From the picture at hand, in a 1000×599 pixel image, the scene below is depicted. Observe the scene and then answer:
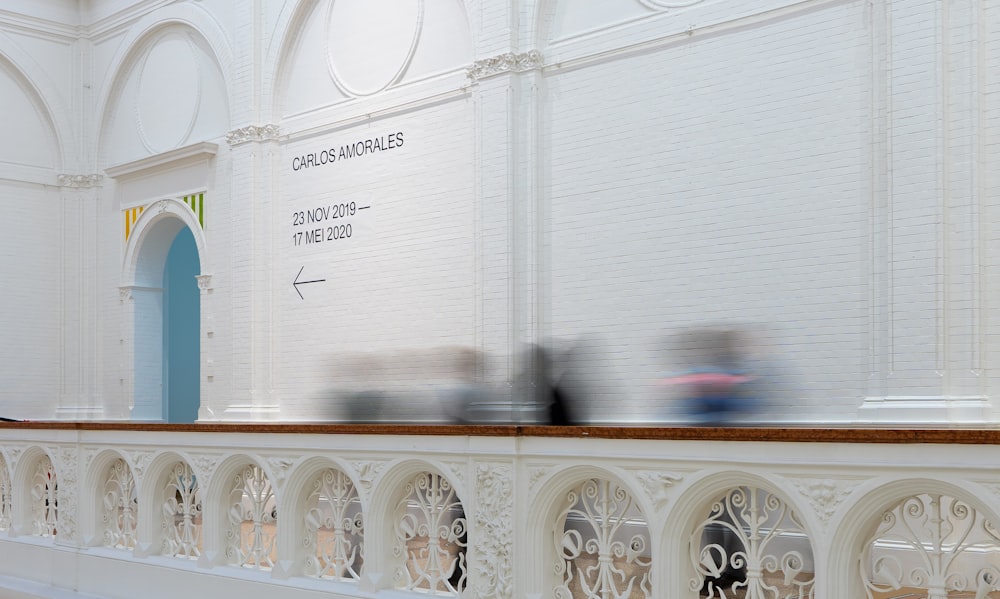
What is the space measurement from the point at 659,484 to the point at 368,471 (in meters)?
2.32

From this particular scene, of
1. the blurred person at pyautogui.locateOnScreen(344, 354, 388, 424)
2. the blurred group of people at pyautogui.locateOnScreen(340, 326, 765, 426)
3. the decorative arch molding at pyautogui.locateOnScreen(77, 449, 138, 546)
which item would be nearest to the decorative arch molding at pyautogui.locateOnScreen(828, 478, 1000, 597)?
the blurred group of people at pyautogui.locateOnScreen(340, 326, 765, 426)

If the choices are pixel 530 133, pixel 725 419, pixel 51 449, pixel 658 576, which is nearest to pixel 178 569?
pixel 51 449

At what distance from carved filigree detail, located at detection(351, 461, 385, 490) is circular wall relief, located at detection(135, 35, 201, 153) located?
1127 centimetres

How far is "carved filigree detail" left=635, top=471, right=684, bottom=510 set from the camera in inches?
224

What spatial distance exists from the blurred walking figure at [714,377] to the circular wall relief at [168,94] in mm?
9641

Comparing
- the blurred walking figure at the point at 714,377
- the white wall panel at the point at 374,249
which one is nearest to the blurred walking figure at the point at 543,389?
the white wall panel at the point at 374,249

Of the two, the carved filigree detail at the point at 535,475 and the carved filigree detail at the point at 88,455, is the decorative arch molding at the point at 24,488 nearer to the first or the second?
the carved filigree detail at the point at 88,455

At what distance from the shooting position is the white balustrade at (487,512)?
197 inches

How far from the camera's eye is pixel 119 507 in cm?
1003

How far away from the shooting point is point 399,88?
1409 centimetres

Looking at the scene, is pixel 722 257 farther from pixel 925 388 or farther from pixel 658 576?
pixel 658 576

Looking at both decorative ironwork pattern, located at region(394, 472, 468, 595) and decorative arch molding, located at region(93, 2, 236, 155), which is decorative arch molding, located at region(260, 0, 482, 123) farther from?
decorative ironwork pattern, located at region(394, 472, 468, 595)

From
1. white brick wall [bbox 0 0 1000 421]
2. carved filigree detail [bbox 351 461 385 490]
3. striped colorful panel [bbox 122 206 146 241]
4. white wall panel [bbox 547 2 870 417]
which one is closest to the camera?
carved filigree detail [bbox 351 461 385 490]

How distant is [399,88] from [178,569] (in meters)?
7.36
